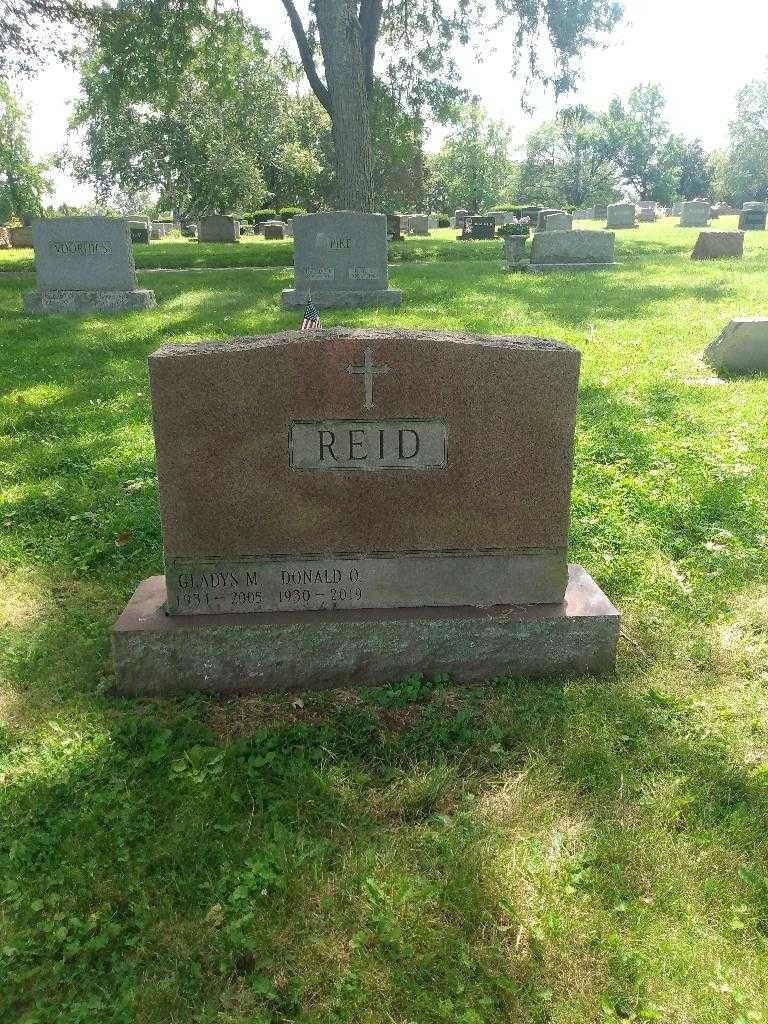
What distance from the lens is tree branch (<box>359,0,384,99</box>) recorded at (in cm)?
2073

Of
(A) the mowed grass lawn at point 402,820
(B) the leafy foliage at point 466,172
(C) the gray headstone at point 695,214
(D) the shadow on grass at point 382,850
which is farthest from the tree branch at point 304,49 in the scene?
(B) the leafy foliage at point 466,172

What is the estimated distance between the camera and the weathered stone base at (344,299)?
13.6 m

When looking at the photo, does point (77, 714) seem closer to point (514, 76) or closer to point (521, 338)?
point (521, 338)

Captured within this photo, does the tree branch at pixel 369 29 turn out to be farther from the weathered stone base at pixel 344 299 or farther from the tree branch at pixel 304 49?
the weathered stone base at pixel 344 299

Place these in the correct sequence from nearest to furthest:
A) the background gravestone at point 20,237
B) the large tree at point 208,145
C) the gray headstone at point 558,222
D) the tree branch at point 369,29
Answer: the tree branch at point 369,29 → the gray headstone at point 558,222 → the background gravestone at point 20,237 → the large tree at point 208,145

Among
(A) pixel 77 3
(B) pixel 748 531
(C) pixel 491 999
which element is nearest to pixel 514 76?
(A) pixel 77 3

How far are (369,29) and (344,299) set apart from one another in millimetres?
11726

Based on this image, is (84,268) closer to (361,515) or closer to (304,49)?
(304,49)

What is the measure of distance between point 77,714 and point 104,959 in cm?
126

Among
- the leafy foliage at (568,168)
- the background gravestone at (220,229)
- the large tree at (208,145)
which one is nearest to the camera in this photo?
the background gravestone at (220,229)

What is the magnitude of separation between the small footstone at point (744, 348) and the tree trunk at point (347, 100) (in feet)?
37.0

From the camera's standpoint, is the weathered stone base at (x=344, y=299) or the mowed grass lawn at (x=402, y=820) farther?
the weathered stone base at (x=344, y=299)

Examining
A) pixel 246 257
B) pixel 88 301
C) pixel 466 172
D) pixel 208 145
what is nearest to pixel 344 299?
pixel 88 301

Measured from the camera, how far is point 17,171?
54.8 meters
